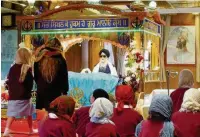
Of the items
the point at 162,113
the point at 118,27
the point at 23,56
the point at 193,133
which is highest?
the point at 118,27

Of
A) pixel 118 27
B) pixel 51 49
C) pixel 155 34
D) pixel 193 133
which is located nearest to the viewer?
pixel 193 133

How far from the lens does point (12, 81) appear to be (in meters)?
5.41

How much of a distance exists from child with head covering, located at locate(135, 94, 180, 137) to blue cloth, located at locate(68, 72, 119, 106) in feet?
12.3

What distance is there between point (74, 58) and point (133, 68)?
138 centimetres

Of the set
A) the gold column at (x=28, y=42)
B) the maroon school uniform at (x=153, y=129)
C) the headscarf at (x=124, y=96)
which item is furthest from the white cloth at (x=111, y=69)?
the maroon school uniform at (x=153, y=129)

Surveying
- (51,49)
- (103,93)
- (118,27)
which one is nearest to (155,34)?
(118,27)

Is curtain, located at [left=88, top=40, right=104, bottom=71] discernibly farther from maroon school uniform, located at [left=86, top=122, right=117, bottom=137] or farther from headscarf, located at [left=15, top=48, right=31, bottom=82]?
maroon school uniform, located at [left=86, top=122, right=117, bottom=137]

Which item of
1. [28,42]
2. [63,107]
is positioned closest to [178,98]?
[63,107]

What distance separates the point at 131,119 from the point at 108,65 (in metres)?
3.48

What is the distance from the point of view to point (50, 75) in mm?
5121

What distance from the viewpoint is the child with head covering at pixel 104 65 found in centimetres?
734

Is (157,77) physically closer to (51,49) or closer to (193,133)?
(51,49)

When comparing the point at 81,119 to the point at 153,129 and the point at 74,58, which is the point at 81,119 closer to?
the point at 153,129

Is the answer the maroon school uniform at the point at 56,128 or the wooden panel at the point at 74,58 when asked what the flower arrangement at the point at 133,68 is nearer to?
the wooden panel at the point at 74,58
